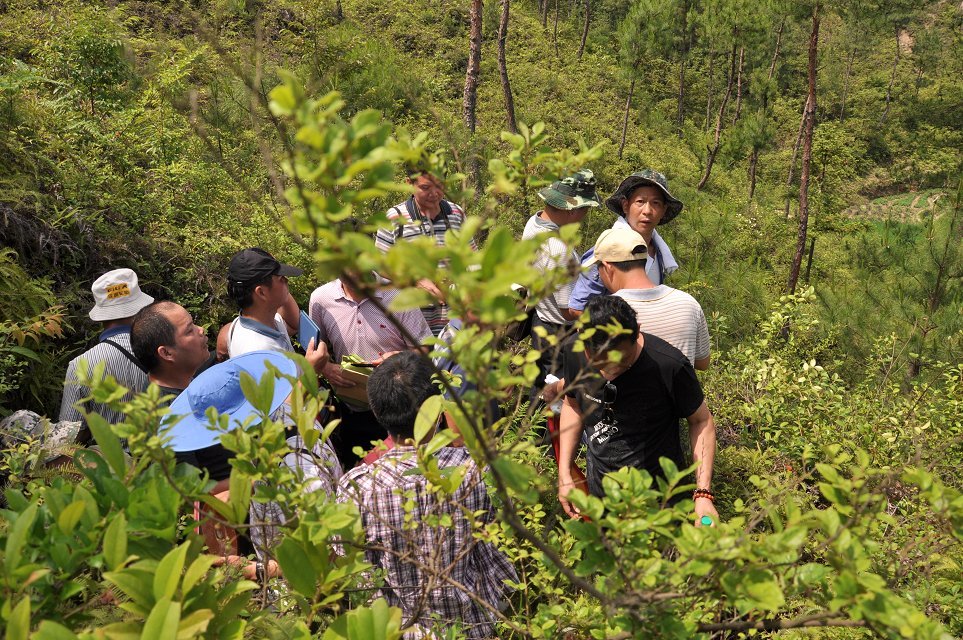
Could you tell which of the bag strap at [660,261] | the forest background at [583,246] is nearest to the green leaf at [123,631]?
the forest background at [583,246]

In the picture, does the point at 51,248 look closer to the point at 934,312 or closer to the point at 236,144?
the point at 236,144

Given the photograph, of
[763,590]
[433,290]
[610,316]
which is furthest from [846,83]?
[763,590]

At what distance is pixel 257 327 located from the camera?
2695mm

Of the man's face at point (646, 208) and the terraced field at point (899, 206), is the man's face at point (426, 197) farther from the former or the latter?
the terraced field at point (899, 206)

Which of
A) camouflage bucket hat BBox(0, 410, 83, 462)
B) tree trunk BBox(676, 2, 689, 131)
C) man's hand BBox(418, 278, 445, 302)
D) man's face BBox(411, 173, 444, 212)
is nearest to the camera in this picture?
man's hand BBox(418, 278, 445, 302)

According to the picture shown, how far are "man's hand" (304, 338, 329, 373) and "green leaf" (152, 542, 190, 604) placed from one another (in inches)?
72.5

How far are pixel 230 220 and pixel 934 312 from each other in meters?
6.33

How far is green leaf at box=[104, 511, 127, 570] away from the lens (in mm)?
991

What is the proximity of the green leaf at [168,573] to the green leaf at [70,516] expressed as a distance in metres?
0.16

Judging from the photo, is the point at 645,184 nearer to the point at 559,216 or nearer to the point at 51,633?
the point at 559,216

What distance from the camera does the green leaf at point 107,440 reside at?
43.4 inches

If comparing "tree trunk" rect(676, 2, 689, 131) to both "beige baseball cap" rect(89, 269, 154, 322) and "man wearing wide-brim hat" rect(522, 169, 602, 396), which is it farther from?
"beige baseball cap" rect(89, 269, 154, 322)

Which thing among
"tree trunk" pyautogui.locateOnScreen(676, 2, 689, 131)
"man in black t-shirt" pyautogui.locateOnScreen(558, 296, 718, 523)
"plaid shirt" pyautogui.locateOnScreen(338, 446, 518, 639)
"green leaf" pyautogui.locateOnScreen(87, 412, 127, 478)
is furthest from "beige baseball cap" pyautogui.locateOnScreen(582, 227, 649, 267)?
"tree trunk" pyautogui.locateOnScreen(676, 2, 689, 131)

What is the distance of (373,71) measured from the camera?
11742 millimetres
